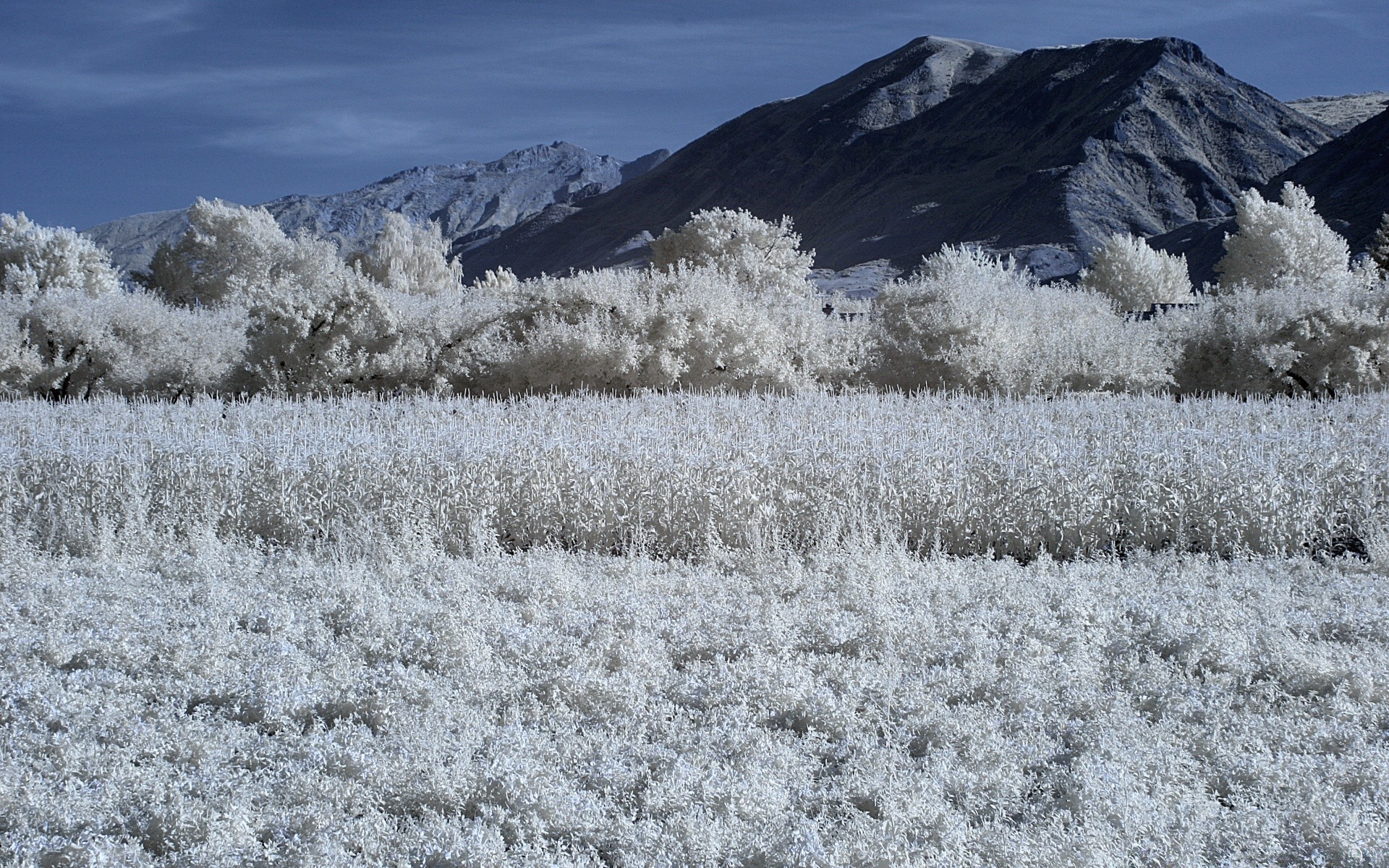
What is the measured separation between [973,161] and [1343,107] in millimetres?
54183

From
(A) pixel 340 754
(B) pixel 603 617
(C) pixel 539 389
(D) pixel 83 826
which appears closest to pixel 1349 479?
(B) pixel 603 617

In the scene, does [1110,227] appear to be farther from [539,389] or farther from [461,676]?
[461,676]

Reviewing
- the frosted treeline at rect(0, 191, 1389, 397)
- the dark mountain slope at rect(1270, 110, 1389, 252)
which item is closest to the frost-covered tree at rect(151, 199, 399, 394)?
the frosted treeline at rect(0, 191, 1389, 397)

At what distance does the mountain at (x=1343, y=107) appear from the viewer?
11164 cm

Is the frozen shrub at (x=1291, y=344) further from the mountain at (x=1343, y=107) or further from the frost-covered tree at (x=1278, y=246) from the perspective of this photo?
the mountain at (x=1343, y=107)

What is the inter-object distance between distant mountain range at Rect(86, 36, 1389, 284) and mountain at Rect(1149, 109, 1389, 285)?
20 centimetres

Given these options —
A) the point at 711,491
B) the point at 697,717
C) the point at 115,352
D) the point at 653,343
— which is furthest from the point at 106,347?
the point at 697,717

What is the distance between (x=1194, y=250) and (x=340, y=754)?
6863 cm

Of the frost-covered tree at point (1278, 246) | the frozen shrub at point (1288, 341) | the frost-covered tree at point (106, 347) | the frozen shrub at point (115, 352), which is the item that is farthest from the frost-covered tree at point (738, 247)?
the frost-covered tree at point (1278, 246)

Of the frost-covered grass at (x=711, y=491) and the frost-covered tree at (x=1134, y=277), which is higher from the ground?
the frost-covered tree at (x=1134, y=277)

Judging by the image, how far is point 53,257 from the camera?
28.3 m

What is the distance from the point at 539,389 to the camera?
12.6 m

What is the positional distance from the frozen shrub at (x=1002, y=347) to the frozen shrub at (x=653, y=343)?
84 centimetres

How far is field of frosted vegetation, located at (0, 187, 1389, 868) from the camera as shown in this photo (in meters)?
2.82
